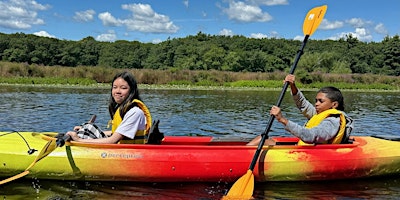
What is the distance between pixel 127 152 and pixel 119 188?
44 centimetres

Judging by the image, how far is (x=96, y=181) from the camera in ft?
17.5

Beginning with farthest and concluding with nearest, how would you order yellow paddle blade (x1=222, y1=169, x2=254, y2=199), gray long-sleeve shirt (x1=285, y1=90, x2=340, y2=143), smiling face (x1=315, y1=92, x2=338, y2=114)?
smiling face (x1=315, y1=92, x2=338, y2=114) → gray long-sleeve shirt (x1=285, y1=90, x2=340, y2=143) → yellow paddle blade (x1=222, y1=169, x2=254, y2=199)

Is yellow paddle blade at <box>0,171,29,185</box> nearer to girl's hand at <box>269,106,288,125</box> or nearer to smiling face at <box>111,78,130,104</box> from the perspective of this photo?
smiling face at <box>111,78,130,104</box>

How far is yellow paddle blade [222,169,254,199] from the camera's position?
4.95 meters

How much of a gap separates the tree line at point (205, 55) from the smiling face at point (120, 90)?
32930 millimetres

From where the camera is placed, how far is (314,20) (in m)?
6.81

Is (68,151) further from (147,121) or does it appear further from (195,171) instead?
(195,171)

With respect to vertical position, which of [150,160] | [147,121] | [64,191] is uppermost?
[147,121]

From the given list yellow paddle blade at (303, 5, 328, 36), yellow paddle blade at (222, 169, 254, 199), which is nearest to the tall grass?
yellow paddle blade at (303, 5, 328, 36)

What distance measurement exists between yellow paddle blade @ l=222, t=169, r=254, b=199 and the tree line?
109 feet

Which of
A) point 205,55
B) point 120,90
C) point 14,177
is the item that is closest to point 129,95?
point 120,90

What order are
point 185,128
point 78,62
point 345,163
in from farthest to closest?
point 78,62 < point 185,128 < point 345,163

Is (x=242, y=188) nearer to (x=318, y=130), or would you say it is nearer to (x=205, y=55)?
(x=318, y=130)

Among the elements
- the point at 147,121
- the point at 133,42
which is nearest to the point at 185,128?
the point at 147,121
